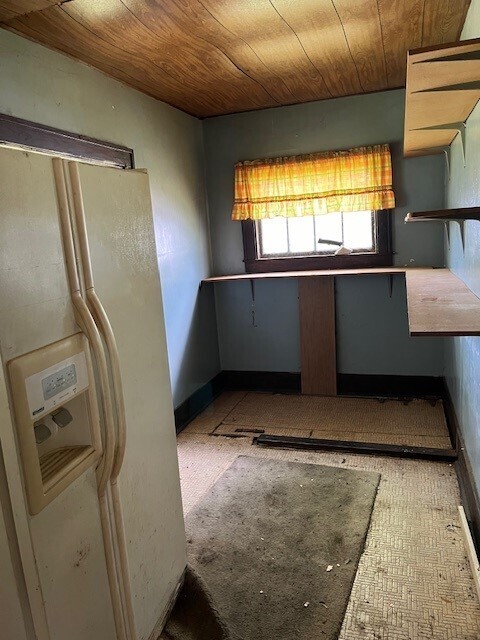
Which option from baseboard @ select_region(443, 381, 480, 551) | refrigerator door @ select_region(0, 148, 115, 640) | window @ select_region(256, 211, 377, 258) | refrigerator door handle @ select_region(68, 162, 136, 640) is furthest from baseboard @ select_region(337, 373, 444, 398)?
refrigerator door @ select_region(0, 148, 115, 640)

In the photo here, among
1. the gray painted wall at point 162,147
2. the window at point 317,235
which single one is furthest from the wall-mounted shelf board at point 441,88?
the gray painted wall at point 162,147

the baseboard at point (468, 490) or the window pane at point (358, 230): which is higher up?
the window pane at point (358, 230)

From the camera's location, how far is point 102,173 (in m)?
1.43

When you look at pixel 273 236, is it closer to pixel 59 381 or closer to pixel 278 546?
pixel 278 546

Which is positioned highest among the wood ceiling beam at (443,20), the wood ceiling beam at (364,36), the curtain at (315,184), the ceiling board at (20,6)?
the wood ceiling beam at (364,36)

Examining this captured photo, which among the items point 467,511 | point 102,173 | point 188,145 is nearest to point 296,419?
point 467,511

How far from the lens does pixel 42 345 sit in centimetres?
117

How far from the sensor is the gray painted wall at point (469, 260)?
73.0 inches

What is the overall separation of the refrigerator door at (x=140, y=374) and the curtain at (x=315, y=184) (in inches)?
87.3

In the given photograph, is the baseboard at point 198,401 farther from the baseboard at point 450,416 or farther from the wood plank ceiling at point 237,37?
the wood plank ceiling at point 237,37

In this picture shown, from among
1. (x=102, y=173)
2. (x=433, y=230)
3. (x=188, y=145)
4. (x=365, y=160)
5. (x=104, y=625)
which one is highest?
(x=188, y=145)

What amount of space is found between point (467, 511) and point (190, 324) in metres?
2.29

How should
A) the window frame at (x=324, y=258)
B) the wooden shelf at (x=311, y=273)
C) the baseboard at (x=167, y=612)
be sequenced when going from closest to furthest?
the baseboard at (x=167, y=612) < the wooden shelf at (x=311, y=273) < the window frame at (x=324, y=258)

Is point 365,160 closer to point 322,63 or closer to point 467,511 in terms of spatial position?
point 322,63
